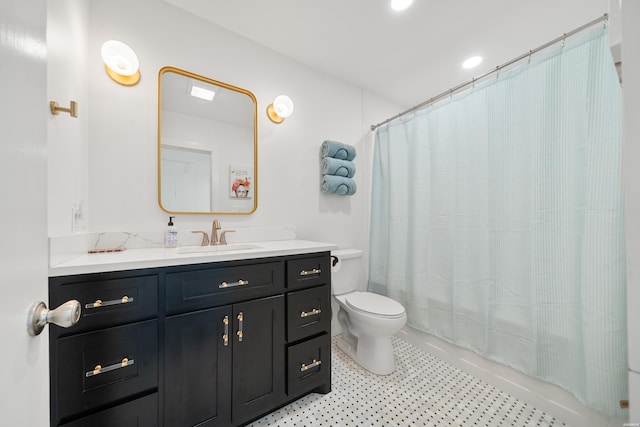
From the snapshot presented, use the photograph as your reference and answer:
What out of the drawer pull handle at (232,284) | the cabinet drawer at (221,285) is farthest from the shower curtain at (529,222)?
the drawer pull handle at (232,284)

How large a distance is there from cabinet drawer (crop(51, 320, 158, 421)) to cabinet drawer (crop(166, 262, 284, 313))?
0.13 metres

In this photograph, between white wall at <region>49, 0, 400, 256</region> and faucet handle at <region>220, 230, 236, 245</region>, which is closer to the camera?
white wall at <region>49, 0, 400, 256</region>

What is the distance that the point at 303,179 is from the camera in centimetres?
198

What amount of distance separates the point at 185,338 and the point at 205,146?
45.6 inches

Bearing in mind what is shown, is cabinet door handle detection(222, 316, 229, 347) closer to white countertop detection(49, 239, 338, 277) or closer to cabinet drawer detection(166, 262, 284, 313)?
cabinet drawer detection(166, 262, 284, 313)

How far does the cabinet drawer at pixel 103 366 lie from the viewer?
2.60 feet

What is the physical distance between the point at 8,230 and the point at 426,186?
2.07 metres

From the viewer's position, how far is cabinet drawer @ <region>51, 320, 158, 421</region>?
79cm

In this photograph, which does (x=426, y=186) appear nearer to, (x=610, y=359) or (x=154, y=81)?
(x=610, y=359)

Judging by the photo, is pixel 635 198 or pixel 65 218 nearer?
pixel 635 198

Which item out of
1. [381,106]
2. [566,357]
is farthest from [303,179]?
[566,357]

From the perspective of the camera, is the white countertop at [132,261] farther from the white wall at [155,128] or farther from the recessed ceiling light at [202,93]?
the recessed ceiling light at [202,93]

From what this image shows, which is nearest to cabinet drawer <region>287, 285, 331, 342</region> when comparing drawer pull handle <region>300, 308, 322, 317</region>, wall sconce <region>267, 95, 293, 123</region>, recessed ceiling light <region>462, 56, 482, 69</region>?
drawer pull handle <region>300, 308, 322, 317</region>

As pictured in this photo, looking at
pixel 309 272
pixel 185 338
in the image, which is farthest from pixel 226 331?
pixel 309 272
